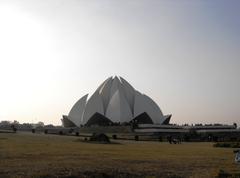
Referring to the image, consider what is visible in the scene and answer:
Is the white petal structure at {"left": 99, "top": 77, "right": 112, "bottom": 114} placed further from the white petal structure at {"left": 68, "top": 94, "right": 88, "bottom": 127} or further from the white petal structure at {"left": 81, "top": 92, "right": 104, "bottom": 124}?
the white petal structure at {"left": 68, "top": 94, "right": 88, "bottom": 127}

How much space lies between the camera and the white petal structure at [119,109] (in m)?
86.5

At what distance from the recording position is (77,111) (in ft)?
304

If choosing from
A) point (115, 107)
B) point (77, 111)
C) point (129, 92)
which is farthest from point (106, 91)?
point (77, 111)

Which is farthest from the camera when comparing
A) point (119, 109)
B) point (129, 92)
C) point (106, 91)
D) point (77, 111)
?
point (129, 92)

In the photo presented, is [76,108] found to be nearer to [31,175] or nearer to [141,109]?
[141,109]

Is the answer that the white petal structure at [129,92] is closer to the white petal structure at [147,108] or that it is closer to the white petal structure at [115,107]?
the white petal structure at [115,107]

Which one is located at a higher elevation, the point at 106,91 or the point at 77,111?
the point at 106,91

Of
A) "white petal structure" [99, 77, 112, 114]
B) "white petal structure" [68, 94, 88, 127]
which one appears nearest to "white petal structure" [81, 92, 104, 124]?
"white petal structure" [99, 77, 112, 114]

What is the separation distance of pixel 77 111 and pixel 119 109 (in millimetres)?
10442

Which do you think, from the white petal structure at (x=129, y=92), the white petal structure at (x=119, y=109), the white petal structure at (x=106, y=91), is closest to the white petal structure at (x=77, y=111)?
the white petal structure at (x=106, y=91)

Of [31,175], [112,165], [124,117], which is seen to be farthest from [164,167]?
[124,117]

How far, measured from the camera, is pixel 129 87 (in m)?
93.7

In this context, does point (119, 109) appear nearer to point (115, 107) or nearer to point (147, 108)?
point (115, 107)

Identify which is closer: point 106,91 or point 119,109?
point 119,109
